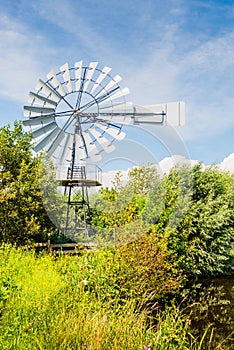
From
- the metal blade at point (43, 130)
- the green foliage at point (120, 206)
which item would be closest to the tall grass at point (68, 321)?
the green foliage at point (120, 206)

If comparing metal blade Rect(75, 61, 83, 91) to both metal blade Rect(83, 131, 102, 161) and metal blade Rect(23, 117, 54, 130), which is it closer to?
metal blade Rect(23, 117, 54, 130)

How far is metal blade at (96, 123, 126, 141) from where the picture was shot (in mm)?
9806

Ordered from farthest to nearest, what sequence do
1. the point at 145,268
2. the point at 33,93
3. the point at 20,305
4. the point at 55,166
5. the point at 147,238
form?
the point at 55,166
the point at 33,93
the point at 147,238
the point at 145,268
the point at 20,305

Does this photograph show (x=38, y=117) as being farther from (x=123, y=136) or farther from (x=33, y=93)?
(x=123, y=136)

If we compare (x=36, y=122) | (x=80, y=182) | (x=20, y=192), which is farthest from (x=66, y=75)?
(x=20, y=192)

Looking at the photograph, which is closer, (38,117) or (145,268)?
(145,268)

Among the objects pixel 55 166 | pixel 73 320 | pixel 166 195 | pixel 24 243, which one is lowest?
pixel 73 320

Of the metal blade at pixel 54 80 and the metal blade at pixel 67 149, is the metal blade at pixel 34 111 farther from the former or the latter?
the metal blade at pixel 67 149

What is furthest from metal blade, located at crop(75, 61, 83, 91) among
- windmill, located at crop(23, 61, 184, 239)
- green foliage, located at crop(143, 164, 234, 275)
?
green foliage, located at crop(143, 164, 234, 275)

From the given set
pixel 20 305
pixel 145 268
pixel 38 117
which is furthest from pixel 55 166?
pixel 20 305

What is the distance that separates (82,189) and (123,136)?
6.46ft

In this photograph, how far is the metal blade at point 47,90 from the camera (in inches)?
414

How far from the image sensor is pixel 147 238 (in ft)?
25.5

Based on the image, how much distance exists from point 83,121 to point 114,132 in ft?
5.03
